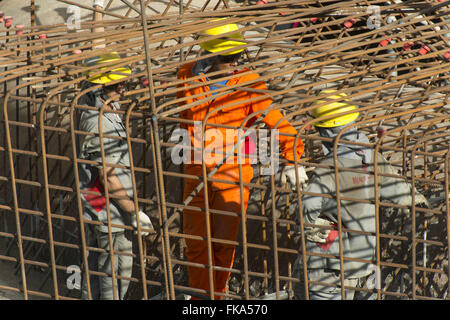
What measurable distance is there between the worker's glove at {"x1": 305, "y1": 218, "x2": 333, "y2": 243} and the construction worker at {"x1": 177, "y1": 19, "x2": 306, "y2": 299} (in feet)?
2.00

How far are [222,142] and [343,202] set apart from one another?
1.06m

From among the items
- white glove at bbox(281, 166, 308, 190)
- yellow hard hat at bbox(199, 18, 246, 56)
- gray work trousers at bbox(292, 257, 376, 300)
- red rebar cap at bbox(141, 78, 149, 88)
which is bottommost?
gray work trousers at bbox(292, 257, 376, 300)

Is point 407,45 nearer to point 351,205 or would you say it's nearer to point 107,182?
point 351,205

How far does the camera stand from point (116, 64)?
6.74 meters

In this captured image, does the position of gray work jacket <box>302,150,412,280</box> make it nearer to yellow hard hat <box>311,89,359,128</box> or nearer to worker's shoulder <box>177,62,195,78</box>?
yellow hard hat <box>311,89,359,128</box>

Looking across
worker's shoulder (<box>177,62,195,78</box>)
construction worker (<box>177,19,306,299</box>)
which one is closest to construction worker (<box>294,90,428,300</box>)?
construction worker (<box>177,19,306,299</box>)

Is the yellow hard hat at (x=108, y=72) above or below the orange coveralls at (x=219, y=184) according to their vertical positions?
above

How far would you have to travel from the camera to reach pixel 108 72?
21.4ft

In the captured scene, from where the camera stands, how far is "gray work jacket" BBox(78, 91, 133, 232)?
6.29 metres

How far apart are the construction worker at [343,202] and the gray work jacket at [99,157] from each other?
1555 mm

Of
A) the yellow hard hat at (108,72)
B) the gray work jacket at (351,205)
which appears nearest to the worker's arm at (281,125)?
the gray work jacket at (351,205)

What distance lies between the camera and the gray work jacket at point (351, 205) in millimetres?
5812

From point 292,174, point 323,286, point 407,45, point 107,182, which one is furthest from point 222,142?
point 407,45

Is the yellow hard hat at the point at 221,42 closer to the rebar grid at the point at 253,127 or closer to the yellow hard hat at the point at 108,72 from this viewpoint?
the rebar grid at the point at 253,127
